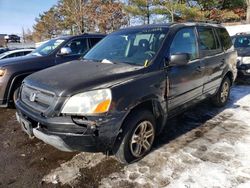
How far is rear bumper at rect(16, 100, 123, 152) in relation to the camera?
2809mm

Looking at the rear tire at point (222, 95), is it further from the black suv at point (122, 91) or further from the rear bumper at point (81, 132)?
the rear bumper at point (81, 132)

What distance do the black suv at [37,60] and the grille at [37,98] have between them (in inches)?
88.0

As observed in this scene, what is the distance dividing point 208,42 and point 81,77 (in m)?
2.89

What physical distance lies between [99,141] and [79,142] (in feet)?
0.74

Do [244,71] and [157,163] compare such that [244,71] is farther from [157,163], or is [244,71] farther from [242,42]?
[157,163]

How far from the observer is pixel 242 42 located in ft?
32.0

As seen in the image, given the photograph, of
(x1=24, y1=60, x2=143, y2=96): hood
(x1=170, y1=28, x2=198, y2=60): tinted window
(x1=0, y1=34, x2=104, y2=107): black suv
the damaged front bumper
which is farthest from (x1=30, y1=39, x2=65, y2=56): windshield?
the damaged front bumper

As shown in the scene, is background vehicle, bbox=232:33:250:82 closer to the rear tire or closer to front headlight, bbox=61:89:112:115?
the rear tire

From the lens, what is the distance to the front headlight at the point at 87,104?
2822mm

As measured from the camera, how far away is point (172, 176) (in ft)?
10.2

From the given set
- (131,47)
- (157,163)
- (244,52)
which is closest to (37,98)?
(131,47)

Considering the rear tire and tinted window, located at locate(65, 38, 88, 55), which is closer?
the rear tire

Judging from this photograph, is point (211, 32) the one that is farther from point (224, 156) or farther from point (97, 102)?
point (97, 102)

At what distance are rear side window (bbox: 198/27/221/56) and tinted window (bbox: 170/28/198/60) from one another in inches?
9.8
